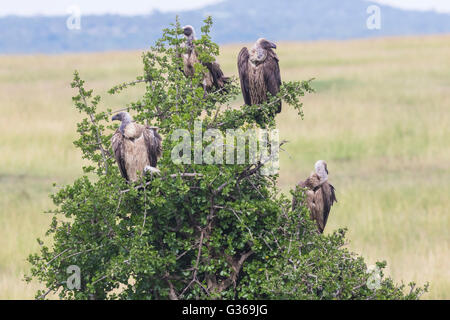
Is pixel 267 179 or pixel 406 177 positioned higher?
pixel 267 179

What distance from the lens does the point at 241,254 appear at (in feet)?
22.2

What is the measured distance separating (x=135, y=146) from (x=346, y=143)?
53.3 ft

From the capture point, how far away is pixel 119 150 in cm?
691

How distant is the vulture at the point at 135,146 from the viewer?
691 centimetres

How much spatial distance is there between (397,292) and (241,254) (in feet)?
4.39

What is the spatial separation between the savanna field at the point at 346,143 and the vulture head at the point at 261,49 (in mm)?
1013

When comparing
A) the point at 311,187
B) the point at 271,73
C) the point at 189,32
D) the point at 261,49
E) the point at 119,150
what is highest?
the point at 189,32

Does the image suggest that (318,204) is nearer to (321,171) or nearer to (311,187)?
(311,187)

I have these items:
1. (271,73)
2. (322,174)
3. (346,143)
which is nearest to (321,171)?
(322,174)

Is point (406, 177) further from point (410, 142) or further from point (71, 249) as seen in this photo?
point (71, 249)

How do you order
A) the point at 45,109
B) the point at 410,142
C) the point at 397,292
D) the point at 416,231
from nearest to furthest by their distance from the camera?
the point at 397,292 < the point at 416,231 < the point at 410,142 < the point at 45,109

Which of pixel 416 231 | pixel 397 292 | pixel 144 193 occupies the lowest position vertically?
pixel 416 231

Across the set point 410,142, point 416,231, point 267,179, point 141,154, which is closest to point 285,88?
point 267,179
